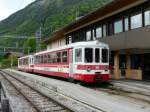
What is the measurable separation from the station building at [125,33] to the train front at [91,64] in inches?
106

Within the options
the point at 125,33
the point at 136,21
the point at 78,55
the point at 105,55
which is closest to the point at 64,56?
the point at 78,55

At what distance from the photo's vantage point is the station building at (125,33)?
22.5 metres

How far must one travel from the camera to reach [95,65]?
2139 cm

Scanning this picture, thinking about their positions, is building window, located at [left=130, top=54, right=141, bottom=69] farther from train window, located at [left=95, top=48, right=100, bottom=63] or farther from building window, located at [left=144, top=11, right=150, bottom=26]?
train window, located at [left=95, top=48, right=100, bottom=63]

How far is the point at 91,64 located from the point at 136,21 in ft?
16.1

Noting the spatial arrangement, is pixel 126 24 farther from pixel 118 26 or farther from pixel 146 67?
pixel 146 67

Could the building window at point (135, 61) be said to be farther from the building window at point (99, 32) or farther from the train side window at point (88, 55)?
the train side window at point (88, 55)

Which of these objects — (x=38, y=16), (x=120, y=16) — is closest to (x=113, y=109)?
(x=120, y=16)

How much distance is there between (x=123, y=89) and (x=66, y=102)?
5.92m

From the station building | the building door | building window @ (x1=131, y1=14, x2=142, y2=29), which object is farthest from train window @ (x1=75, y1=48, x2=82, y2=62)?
the building door

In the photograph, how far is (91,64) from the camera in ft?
69.9

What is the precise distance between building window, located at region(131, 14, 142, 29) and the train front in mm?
3138

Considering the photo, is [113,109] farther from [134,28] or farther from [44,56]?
[44,56]

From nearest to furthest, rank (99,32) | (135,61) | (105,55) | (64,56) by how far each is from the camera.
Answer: (105,55), (64,56), (135,61), (99,32)
